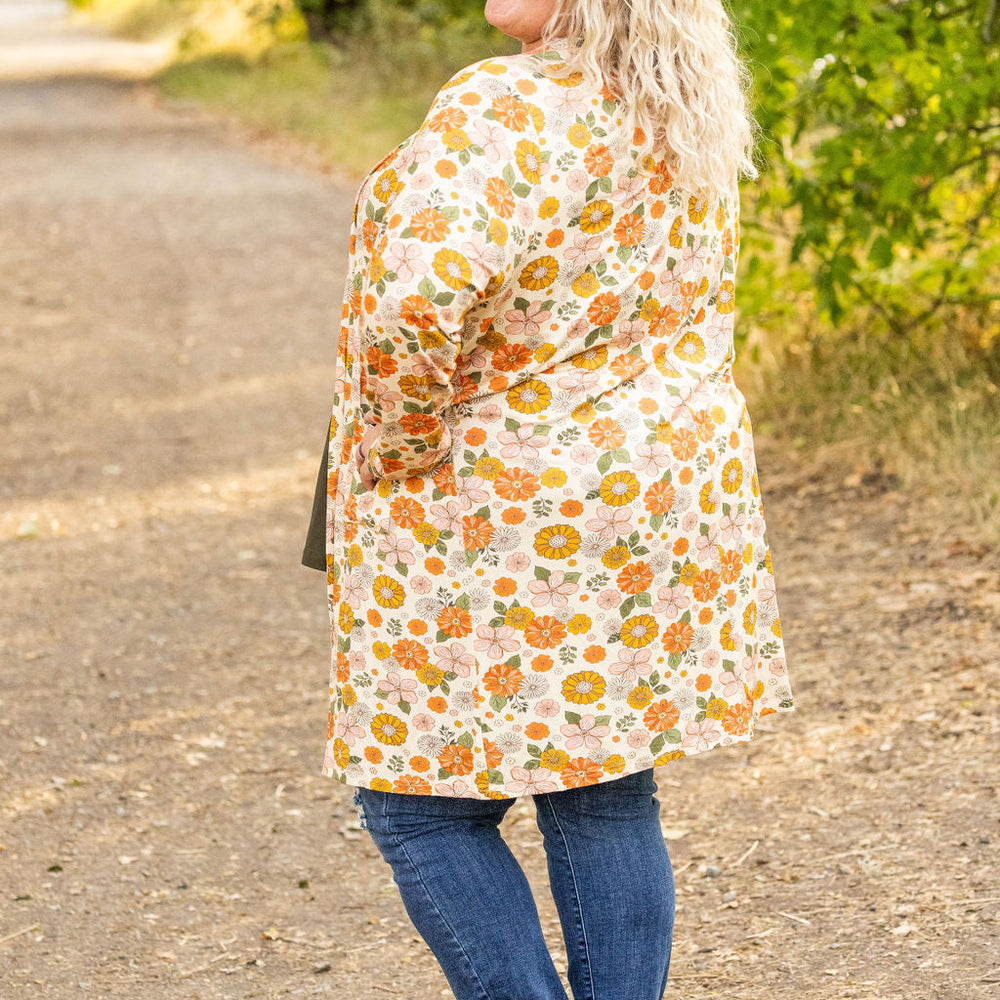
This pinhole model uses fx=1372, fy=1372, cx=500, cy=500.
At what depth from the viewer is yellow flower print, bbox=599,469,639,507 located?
173 cm

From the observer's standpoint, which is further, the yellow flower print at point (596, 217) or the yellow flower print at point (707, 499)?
→ the yellow flower print at point (707, 499)

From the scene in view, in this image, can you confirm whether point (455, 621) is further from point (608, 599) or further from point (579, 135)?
point (579, 135)

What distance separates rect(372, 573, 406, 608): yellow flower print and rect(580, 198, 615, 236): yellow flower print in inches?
20.1

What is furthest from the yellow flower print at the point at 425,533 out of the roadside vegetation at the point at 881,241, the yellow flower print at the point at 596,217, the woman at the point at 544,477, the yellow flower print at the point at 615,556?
the roadside vegetation at the point at 881,241

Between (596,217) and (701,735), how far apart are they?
2.33 ft

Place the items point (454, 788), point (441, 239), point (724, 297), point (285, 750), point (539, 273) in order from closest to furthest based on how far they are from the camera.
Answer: point (441, 239), point (539, 273), point (454, 788), point (724, 297), point (285, 750)

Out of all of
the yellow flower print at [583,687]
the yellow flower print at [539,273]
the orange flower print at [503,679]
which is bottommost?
the yellow flower print at [583,687]

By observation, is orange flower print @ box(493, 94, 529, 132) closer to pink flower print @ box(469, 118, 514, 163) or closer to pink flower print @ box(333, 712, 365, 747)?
pink flower print @ box(469, 118, 514, 163)

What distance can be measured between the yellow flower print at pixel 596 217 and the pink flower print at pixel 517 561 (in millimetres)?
412

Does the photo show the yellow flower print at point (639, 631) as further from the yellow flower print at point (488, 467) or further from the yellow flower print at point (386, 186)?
the yellow flower print at point (386, 186)

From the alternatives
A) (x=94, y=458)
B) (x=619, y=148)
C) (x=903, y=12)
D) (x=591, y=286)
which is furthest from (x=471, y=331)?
(x=94, y=458)

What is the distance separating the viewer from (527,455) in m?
1.72

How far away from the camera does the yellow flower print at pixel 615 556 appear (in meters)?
1.76

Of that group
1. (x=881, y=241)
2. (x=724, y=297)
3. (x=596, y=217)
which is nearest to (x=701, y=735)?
(x=724, y=297)
